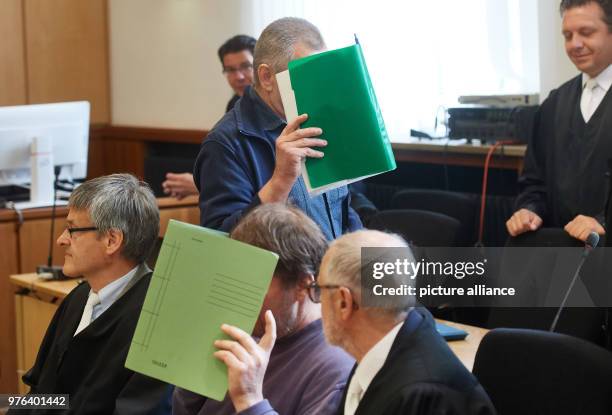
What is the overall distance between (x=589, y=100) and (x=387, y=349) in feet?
7.00

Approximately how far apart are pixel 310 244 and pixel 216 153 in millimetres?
596

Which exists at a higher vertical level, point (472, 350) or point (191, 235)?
point (191, 235)

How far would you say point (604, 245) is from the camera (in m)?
2.79

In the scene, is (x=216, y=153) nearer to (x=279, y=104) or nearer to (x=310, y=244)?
(x=279, y=104)

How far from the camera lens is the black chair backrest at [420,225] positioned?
3.74 meters

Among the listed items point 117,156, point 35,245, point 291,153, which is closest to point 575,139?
point 291,153

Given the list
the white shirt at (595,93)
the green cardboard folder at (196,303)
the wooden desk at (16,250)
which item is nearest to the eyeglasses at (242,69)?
the wooden desk at (16,250)

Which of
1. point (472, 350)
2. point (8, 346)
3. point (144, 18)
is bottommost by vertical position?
point (8, 346)

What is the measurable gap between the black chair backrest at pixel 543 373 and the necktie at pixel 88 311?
103cm

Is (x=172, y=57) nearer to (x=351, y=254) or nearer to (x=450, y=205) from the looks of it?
(x=450, y=205)

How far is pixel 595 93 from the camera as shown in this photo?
3537mm

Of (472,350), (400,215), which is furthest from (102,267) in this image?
(400,215)

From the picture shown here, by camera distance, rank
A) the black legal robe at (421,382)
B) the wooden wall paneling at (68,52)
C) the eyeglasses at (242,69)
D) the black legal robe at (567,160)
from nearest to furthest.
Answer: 1. the black legal robe at (421,382)
2. the black legal robe at (567,160)
3. the eyeglasses at (242,69)
4. the wooden wall paneling at (68,52)

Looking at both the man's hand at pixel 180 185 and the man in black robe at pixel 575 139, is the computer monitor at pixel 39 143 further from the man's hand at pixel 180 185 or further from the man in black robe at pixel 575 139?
the man in black robe at pixel 575 139
